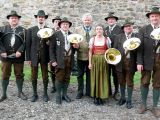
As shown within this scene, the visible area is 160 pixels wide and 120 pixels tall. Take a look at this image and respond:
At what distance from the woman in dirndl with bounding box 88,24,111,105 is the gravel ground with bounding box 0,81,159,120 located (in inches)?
13.9

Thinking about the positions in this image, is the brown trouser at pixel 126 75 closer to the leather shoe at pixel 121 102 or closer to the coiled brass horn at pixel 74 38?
the leather shoe at pixel 121 102

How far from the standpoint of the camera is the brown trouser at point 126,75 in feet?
27.6

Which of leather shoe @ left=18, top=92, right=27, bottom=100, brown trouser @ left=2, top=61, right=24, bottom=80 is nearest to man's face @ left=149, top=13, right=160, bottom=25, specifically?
brown trouser @ left=2, top=61, right=24, bottom=80

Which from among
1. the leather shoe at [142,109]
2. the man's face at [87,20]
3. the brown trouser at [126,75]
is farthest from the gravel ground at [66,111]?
the man's face at [87,20]

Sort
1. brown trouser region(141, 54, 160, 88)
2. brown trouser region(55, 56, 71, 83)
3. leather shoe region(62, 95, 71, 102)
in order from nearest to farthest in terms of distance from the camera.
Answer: brown trouser region(141, 54, 160, 88), brown trouser region(55, 56, 71, 83), leather shoe region(62, 95, 71, 102)

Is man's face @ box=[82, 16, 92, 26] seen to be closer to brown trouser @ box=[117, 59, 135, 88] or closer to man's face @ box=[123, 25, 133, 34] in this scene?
man's face @ box=[123, 25, 133, 34]

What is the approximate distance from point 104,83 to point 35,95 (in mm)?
1580

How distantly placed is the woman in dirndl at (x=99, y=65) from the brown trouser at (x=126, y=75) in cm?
32

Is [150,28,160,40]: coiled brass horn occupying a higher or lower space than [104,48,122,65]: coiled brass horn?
higher

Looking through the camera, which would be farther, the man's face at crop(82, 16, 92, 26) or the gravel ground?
the man's face at crop(82, 16, 92, 26)

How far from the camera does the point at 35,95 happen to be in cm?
888

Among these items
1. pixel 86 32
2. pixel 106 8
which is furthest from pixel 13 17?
pixel 106 8

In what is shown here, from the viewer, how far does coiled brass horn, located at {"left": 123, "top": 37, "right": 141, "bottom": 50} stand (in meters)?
7.95

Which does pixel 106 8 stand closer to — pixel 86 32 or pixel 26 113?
pixel 86 32
